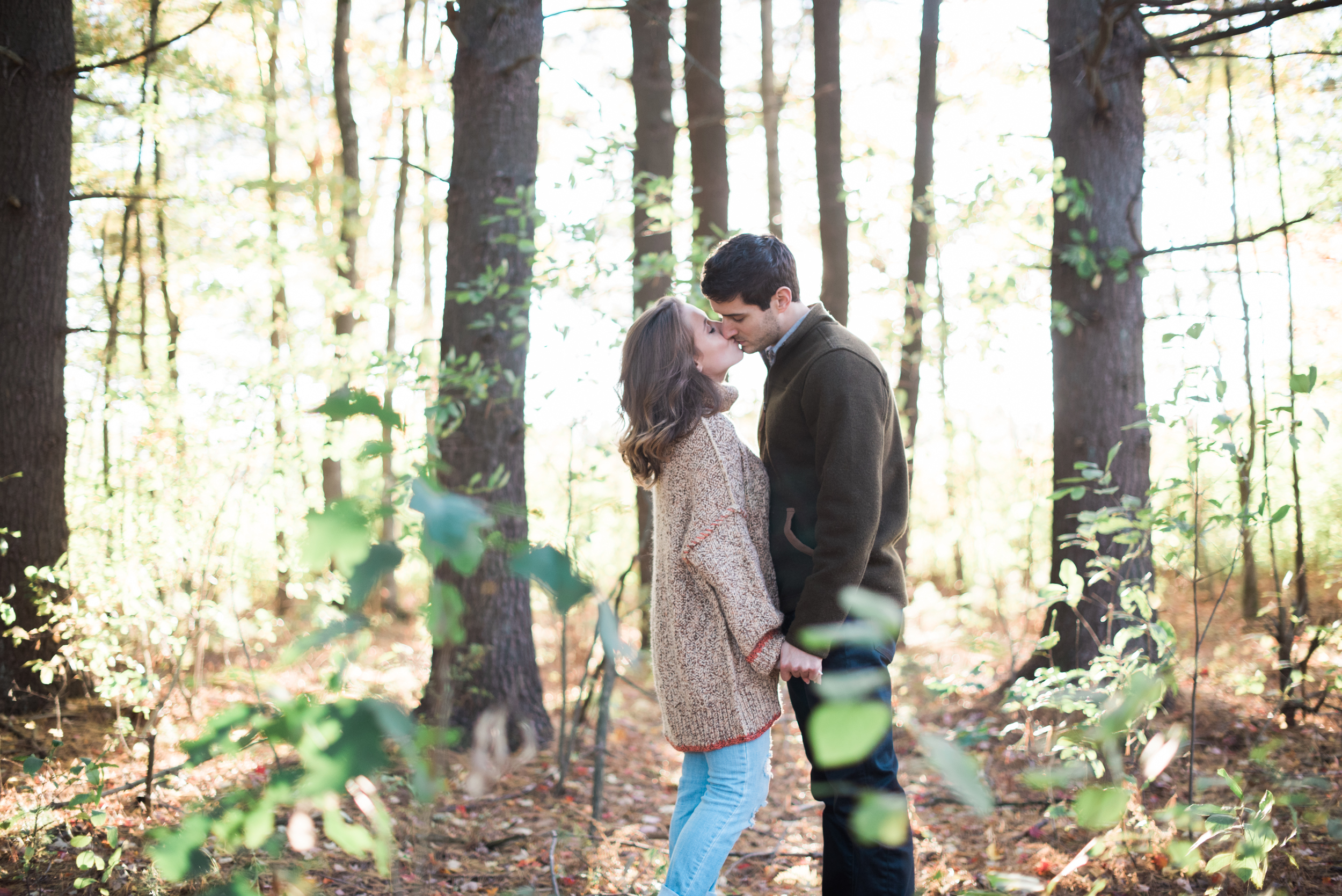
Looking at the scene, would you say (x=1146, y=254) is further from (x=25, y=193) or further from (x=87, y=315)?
(x=87, y=315)

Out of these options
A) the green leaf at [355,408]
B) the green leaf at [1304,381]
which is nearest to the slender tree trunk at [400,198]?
the green leaf at [1304,381]

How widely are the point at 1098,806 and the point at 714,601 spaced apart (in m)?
1.17

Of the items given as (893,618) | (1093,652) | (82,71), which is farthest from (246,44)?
(893,618)

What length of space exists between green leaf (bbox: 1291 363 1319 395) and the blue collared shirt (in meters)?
1.31

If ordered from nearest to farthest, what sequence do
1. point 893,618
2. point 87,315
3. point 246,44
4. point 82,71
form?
point 893,618 < point 82,71 < point 87,315 < point 246,44

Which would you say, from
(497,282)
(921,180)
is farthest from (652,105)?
(497,282)

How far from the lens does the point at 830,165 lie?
23.4 ft

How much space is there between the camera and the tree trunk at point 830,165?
7.02 meters

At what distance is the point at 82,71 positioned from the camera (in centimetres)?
427

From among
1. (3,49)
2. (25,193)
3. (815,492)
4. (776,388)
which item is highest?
(3,49)

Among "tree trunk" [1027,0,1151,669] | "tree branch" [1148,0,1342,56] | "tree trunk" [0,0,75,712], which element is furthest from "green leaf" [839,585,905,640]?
"tree trunk" [0,0,75,712]

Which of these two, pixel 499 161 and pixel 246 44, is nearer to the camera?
pixel 499 161

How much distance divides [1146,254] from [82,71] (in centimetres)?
547

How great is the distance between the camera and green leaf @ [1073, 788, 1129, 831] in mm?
1074
